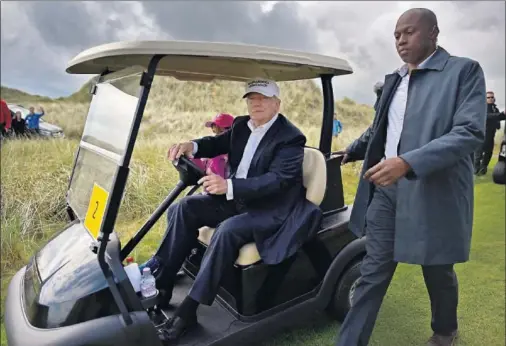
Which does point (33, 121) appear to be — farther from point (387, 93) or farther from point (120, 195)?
point (387, 93)

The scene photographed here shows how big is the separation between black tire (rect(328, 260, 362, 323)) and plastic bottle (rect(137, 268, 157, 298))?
1068 millimetres

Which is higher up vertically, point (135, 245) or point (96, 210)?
point (96, 210)

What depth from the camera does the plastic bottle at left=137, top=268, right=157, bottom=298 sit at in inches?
82.8

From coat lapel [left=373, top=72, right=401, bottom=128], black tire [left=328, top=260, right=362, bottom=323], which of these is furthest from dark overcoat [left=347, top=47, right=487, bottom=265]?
black tire [left=328, top=260, right=362, bottom=323]

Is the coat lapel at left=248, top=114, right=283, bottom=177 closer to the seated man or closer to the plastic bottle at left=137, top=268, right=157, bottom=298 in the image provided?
the seated man

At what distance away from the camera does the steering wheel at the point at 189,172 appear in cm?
235

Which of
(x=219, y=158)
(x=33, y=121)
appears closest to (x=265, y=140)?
(x=219, y=158)

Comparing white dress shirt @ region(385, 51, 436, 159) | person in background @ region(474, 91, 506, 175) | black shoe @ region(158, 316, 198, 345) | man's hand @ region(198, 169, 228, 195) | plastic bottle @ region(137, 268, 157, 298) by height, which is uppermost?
person in background @ region(474, 91, 506, 175)

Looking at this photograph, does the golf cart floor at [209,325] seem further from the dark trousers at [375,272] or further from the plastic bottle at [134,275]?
the dark trousers at [375,272]

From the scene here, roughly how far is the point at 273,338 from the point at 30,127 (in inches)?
312

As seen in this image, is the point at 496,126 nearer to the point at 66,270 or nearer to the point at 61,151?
the point at 61,151

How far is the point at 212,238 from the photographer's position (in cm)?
222

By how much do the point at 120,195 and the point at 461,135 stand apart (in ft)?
4.74

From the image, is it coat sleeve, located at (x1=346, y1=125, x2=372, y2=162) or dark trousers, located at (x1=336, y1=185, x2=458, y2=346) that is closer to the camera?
dark trousers, located at (x1=336, y1=185, x2=458, y2=346)
